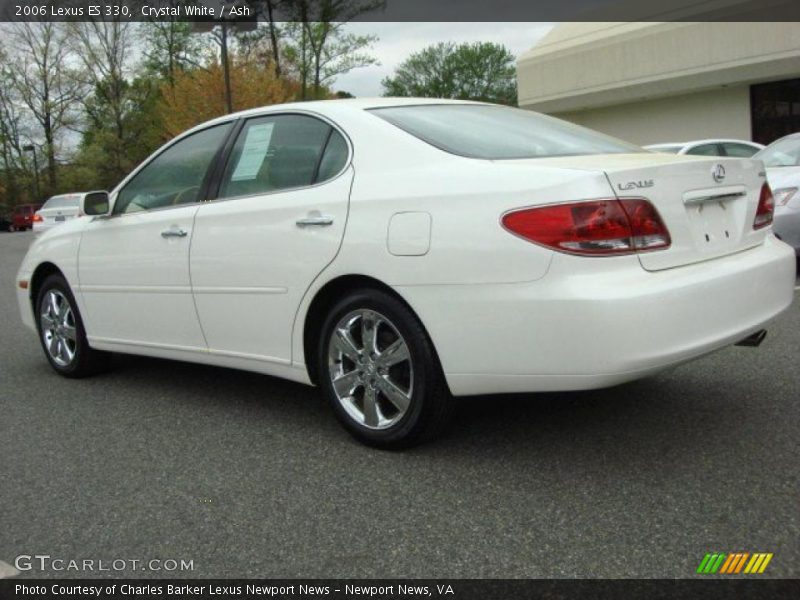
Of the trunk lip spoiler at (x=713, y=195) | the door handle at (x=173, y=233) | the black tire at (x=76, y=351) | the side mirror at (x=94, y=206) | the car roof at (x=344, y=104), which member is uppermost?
the car roof at (x=344, y=104)

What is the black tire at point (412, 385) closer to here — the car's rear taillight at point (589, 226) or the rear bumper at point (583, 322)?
the rear bumper at point (583, 322)

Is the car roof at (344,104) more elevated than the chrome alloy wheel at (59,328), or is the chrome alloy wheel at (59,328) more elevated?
the car roof at (344,104)

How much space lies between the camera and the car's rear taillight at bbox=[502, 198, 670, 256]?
295 centimetres

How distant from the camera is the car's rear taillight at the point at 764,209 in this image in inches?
145

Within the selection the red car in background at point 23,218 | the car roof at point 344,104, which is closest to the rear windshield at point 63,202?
the car roof at point 344,104

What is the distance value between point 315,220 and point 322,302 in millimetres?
378

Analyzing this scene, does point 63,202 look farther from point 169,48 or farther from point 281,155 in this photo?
point 169,48

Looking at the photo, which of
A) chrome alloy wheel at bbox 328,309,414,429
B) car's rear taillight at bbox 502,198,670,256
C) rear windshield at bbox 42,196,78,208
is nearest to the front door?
chrome alloy wheel at bbox 328,309,414,429

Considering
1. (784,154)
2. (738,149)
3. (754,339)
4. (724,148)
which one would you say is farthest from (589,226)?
(738,149)

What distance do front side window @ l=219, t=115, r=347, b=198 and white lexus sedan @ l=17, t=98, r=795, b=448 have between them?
0.01m

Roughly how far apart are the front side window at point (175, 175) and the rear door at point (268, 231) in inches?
8.5

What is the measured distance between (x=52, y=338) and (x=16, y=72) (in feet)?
178

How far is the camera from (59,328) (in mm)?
5480

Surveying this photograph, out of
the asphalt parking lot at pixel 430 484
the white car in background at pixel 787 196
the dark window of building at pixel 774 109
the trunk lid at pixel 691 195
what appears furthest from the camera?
the dark window of building at pixel 774 109
